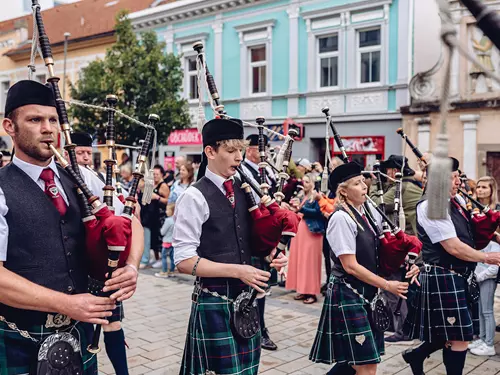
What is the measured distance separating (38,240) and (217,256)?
3.37ft

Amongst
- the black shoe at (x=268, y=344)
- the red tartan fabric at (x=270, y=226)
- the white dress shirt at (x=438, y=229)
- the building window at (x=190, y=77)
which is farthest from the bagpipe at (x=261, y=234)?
the building window at (x=190, y=77)

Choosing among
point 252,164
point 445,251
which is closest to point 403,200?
point 252,164

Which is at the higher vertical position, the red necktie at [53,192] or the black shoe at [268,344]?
the red necktie at [53,192]

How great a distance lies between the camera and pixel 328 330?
345cm

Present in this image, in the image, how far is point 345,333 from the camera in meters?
3.33

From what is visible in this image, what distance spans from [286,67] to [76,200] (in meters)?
13.9

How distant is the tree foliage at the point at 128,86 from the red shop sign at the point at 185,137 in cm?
234

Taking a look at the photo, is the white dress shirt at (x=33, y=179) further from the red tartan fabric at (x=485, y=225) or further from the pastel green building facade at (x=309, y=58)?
the pastel green building facade at (x=309, y=58)

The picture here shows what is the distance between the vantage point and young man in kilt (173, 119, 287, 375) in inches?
109

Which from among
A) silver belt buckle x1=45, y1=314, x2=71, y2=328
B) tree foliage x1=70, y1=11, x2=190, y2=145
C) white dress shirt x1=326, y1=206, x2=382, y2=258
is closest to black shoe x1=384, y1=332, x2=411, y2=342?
white dress shirt x1=326, y1=206, x2=382, y2=258

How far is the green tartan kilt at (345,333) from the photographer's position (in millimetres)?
3256

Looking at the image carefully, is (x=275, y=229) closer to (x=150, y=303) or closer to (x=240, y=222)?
(x=240, y=222)

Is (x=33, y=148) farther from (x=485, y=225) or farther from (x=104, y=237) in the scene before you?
(x=485, y=225)

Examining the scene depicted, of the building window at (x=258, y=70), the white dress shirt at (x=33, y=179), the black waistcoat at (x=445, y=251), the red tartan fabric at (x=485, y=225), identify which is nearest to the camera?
the white dress shirt at (x=33, y=179)
